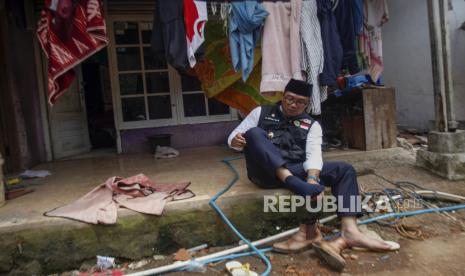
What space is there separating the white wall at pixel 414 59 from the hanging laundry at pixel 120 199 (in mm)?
5438

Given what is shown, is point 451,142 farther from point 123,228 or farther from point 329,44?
point 123,228

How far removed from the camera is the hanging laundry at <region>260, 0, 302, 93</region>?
3531mm

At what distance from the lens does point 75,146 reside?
566 cm

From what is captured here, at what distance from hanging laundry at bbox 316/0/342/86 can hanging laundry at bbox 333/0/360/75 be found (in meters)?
0.14

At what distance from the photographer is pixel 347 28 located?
150 inches

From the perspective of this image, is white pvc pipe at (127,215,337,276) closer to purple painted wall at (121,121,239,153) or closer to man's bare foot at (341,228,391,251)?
man's bare foot at (341,228,391,251)

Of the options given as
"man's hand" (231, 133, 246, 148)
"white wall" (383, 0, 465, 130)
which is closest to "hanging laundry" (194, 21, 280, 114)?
"man's hand" (231, 133, 246, 148)

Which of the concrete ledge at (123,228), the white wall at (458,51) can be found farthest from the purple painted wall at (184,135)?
the white wall at (458,51)

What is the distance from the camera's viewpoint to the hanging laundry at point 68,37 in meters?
3.44

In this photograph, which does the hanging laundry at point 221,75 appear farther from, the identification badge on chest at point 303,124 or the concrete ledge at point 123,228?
the identification badge on chest at point 303,124

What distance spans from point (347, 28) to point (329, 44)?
13.3 inches

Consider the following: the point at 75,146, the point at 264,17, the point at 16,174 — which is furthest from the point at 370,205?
the point at 75,146

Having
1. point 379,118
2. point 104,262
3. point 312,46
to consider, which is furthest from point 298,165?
point 379,118

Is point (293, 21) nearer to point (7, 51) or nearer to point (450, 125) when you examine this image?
point (450, 125)
